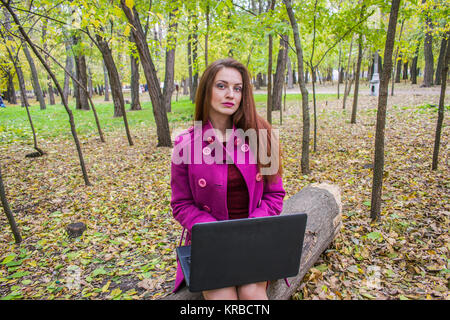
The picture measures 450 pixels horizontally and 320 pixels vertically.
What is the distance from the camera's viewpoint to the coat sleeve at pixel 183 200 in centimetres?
201

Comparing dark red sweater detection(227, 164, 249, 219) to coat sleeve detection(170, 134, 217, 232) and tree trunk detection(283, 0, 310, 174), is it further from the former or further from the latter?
tree trunk detection(283, 0, 310, 174)

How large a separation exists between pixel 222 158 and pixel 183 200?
0.45 meters

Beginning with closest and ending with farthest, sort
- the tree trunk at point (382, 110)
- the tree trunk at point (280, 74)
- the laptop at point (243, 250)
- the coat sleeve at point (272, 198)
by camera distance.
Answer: the laptop at point (243, 250)
the coat sleeve at point (272, 198)
the tree trunk at point (382, 110)
the tree trunk at point (280, 74)

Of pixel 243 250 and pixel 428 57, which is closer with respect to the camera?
pixel 243 250

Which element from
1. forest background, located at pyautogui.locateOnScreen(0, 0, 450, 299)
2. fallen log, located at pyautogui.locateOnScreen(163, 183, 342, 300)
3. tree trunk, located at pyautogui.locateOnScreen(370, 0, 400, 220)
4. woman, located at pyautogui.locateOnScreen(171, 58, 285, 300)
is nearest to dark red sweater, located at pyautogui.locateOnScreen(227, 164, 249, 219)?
woman, located at pyautogui.locateOnScreen(171, 58, 285, 300)

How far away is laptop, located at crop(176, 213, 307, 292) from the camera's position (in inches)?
60.5

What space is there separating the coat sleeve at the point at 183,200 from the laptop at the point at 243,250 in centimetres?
44

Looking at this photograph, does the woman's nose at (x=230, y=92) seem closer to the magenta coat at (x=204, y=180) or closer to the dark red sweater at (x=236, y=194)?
the magenta coat at (x=204, y=180)

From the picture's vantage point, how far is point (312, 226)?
2.95m

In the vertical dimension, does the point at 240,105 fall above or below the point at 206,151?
above

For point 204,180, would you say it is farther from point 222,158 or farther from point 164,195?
point 164,195

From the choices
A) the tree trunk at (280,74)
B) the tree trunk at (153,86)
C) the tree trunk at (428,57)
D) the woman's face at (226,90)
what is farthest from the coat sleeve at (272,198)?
the tree trunk at (428,57)

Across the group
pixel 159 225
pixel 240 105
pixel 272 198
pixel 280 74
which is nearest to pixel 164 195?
pixel 159 225

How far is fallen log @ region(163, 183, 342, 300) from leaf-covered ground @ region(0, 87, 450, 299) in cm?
22
